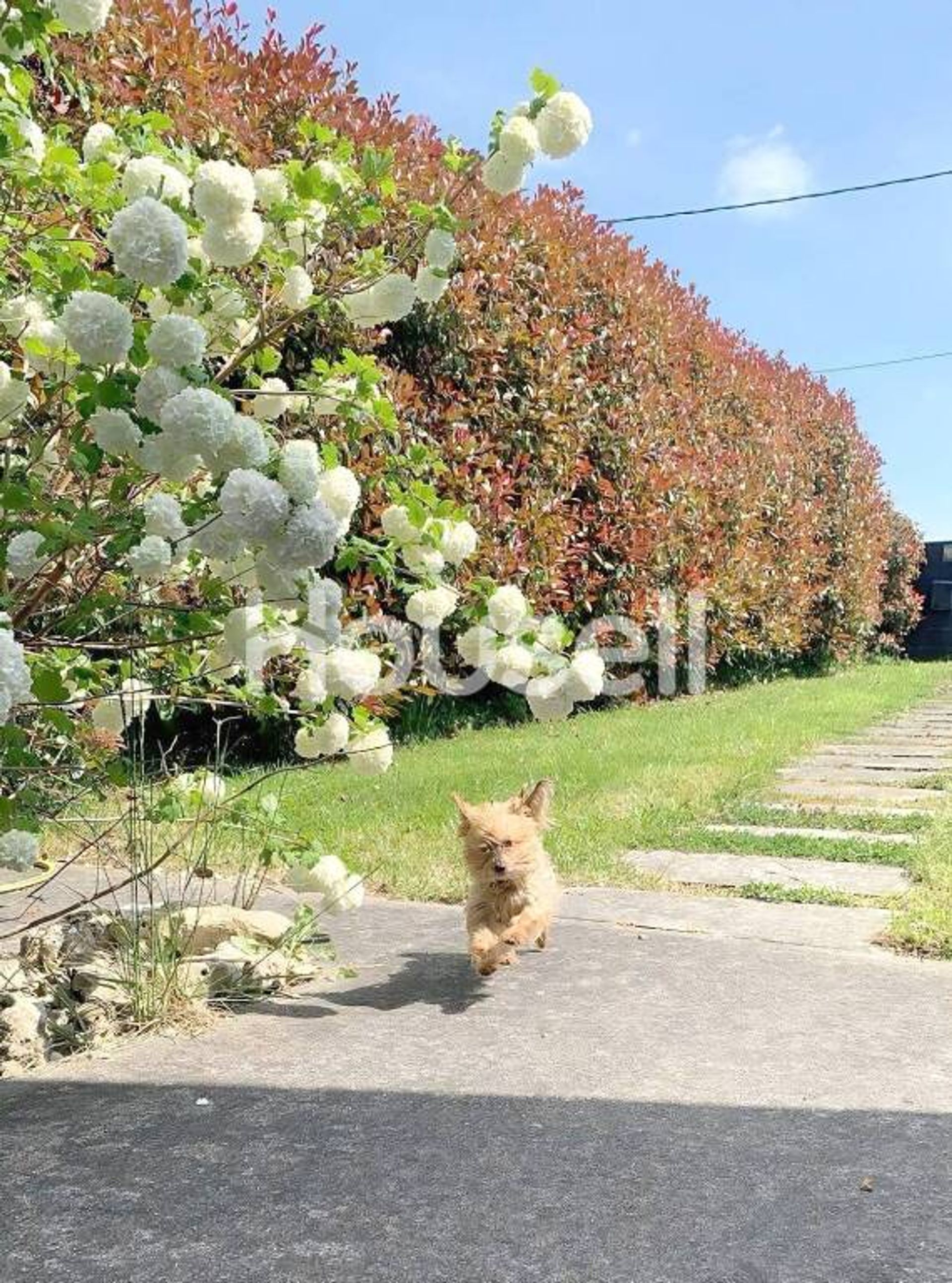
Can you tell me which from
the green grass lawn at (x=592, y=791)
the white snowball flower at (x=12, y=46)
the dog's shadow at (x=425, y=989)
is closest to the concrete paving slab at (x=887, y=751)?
the green grass lawn at (x=592, y=791)

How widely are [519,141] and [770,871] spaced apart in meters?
2.96

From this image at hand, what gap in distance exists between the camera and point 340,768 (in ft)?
23.2

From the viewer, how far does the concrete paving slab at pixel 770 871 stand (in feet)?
14.0

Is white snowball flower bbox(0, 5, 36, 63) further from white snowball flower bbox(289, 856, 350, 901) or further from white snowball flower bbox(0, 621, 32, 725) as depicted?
white snowball flower bbox(289, 856, 350, 901)

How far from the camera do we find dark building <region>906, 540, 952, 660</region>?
2362cm

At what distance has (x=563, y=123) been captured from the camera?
2.61m

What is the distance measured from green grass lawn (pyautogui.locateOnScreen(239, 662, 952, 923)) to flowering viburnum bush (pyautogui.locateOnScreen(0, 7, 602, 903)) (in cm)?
127

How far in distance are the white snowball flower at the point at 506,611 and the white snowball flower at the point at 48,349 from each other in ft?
3.75

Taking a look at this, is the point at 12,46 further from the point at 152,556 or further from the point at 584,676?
the point at 584,676

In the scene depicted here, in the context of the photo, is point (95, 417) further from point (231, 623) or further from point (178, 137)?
point (178, 137)

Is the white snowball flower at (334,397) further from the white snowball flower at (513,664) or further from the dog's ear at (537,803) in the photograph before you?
the dog's ear at (537,803)

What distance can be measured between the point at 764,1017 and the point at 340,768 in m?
4.51

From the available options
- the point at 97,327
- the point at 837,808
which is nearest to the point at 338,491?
the point at 97,327

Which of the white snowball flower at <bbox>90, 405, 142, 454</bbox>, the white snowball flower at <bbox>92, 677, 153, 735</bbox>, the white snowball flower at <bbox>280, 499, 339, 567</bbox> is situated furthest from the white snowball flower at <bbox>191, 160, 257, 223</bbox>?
the white snowball flower at <bbox>92, 677, 153, 735</bbox>
